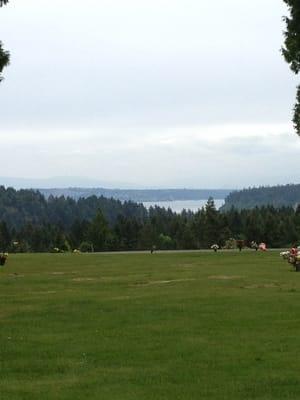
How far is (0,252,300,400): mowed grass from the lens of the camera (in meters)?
9.28

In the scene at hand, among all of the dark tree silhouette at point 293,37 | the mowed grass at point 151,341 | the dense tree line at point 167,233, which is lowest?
the dense tree line at point 167,233

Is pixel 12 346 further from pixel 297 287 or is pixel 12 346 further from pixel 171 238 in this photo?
pixel 171 238

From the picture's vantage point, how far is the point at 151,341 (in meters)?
12.4

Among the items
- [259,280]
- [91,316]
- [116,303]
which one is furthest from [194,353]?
[259,280]

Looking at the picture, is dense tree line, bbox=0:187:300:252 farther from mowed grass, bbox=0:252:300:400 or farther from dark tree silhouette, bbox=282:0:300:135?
mowed grass, bbox=0:252:300:400

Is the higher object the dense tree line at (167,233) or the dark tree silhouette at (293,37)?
the dark tree silhouette at (293,37)

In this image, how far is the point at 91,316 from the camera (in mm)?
15656

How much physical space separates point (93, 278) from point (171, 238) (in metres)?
98.9

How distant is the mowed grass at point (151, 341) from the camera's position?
9.28 meters

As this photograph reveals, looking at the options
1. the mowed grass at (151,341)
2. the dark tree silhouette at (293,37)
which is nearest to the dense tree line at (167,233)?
the dark tree silhouette at (293,37)

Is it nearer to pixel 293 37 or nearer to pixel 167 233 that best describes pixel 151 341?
pixel 293 37

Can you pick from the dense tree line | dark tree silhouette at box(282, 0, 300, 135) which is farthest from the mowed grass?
the dense tree line

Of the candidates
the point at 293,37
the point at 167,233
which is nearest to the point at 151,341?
the point at 293,37

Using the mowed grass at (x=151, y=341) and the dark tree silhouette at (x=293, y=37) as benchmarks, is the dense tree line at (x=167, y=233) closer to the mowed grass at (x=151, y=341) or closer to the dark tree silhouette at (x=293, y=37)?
the dark tree silhouette at (x=293, y=37)
